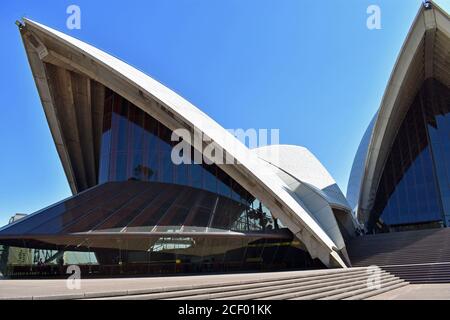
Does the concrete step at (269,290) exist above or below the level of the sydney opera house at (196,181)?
below

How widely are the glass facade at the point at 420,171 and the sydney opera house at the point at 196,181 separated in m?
0.08

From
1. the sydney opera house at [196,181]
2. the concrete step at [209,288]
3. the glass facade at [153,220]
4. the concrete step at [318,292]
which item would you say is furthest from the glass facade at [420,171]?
the concrete step at [209,288]

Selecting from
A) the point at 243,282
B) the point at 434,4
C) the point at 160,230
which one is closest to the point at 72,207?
Answer: the point at 160,230

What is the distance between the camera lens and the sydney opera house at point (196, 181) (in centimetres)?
1630

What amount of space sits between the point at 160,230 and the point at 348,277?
25.7ft

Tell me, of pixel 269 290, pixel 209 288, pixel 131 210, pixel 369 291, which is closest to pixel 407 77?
pixel 369 291

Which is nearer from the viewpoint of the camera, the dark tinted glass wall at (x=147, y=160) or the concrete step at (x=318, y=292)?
the concrete step at (x=318, y=292)

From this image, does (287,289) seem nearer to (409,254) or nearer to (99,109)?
(409,254)

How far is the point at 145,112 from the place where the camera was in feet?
75.9

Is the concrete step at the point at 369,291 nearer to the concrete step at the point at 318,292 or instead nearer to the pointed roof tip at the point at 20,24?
the concrete step at the point at 318,292

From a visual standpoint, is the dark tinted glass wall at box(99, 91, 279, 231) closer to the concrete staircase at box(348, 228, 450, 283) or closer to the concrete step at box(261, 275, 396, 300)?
the concrete staircase at box(348, 228, 450, 283)
